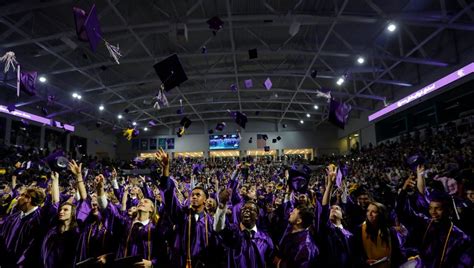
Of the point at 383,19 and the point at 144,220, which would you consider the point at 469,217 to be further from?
the point at 383,19

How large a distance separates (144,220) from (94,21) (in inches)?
206

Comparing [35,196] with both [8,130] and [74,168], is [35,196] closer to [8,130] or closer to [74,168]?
[74,168]

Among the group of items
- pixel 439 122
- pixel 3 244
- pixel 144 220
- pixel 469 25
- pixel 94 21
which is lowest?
pixel 3 244

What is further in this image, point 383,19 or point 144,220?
point 383,19

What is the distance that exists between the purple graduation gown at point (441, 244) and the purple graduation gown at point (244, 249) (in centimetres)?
182

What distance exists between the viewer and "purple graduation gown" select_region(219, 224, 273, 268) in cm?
283

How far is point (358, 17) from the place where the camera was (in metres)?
11.0

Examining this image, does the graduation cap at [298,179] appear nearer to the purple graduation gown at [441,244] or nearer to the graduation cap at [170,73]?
the purple graduation gown at [441,244]

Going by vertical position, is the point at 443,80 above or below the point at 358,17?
below

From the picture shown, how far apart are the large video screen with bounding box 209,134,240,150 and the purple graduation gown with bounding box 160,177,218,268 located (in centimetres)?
2959

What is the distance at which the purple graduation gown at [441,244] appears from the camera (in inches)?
117

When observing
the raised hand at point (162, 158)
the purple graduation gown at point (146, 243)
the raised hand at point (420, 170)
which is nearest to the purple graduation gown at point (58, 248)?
the purple graduation gown at point (146, 243)

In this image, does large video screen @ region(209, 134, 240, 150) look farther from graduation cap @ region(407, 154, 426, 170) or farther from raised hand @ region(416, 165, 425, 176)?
raised hand @ region(416, 165, 425, 176)

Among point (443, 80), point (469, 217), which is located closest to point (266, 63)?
point (443, 80)
